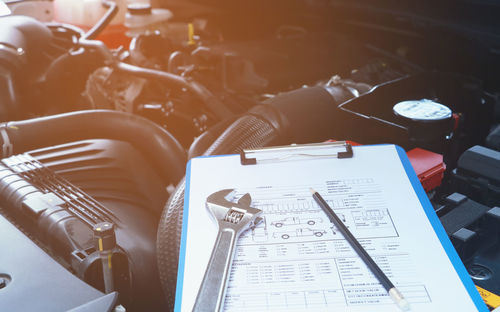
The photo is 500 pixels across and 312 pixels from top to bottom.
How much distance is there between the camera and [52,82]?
5.53ft

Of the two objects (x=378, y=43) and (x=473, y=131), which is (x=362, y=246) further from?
(x=378, y=43)

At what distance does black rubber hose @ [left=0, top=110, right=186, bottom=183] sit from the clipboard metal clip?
0.54 m

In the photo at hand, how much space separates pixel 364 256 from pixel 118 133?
825 mm

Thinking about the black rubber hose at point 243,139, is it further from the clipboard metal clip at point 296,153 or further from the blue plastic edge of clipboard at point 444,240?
the blue plastic edge of clipboard at point 444,240

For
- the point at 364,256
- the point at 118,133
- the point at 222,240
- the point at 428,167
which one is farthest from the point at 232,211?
the point at 118,133

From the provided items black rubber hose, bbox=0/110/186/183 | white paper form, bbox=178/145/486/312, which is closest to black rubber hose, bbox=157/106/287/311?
white paper form, bbox=178/145/486/312

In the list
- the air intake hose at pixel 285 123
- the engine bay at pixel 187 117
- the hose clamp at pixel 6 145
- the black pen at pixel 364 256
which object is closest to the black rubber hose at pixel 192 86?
the engine bay at pixel 187 117

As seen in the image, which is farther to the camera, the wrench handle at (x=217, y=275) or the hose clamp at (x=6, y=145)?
the hose clamp at (x=6, y=145)

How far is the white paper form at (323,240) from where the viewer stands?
449 millimetres

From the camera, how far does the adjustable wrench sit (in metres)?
0.44

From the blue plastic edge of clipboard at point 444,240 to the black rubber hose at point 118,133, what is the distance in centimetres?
65

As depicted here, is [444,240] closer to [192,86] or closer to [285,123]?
[285,123]

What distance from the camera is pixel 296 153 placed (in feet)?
2.10

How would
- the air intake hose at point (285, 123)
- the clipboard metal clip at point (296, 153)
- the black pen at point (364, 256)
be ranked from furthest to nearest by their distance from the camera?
the air intake hose at point (285, 123) → the clipboard metal clip at point (296, 153) → the black pen at point (364, 256)
